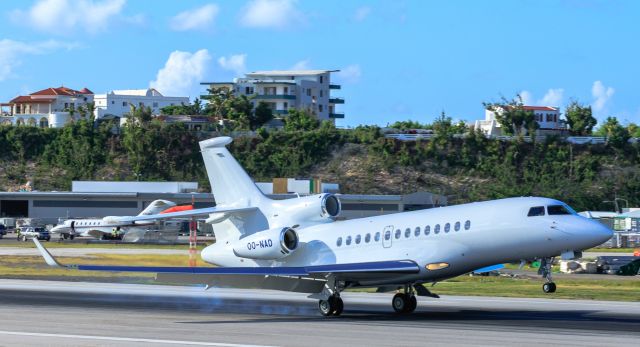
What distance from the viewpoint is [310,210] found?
105 ft

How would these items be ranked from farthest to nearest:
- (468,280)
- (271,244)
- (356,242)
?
(468,280) → (271,244) → (356,242)

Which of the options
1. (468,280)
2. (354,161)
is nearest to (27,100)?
(354,161)

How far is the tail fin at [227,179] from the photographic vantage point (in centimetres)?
3316

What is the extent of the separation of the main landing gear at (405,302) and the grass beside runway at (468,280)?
29.3ft

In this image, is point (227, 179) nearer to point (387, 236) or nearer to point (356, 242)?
point (356, 242)

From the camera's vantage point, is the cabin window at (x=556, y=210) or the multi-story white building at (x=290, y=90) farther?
the multi-story white building at (x=290, y=90)

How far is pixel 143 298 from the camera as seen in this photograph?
1453 inches

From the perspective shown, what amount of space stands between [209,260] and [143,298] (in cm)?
442

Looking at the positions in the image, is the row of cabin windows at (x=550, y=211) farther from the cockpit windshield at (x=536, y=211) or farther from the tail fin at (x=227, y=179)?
the tail fin at (x=227, y=179)

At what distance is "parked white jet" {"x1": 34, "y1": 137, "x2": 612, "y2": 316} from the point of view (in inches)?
1101

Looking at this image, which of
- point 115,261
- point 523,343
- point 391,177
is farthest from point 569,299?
point 391,177

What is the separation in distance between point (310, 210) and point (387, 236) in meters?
3.11

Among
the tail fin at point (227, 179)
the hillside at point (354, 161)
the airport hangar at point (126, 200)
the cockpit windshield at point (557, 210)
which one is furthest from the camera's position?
the hillside at point (354, 161)

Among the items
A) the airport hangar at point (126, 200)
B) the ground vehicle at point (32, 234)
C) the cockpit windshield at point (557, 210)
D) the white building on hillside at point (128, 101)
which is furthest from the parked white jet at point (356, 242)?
the white building on hillside at point (128, 101)
